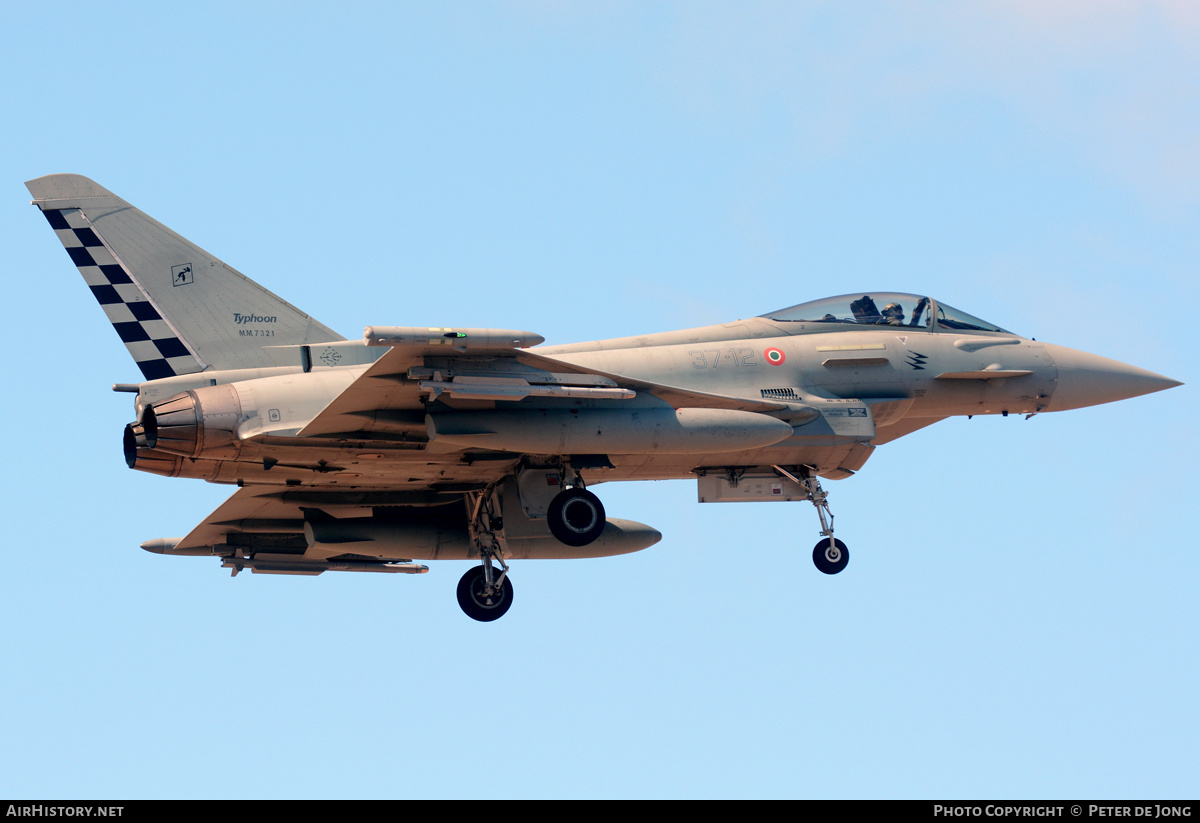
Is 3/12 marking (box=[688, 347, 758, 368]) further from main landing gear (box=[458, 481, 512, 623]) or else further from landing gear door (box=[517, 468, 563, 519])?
main landing gear (box=[458, 481, 512, 623])

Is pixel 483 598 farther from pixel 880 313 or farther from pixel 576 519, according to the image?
pixel 880 313

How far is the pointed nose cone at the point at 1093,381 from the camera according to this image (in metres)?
21.3

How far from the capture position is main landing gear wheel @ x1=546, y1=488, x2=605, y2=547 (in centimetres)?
1884

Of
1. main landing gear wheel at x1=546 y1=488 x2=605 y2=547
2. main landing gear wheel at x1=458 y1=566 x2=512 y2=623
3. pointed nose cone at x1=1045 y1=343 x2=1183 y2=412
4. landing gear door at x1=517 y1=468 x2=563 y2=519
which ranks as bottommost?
main landing gear wheel at x1=458 y1=566 x2=512 y2=623

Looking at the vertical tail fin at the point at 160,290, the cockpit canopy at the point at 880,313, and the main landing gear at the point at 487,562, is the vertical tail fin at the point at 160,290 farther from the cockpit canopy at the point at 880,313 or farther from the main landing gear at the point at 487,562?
the cockpit canopy at the point at 880,313

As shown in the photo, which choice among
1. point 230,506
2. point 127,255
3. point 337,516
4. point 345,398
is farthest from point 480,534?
point 127,255

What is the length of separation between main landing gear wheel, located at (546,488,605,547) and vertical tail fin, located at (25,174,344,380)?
4132 mm

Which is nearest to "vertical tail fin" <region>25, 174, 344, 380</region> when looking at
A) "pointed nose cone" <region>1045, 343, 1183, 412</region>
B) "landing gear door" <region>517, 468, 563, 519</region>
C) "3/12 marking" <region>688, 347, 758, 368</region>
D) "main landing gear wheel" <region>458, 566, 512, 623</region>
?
"landing gear door" <region>517, 468, 563, 519</region>

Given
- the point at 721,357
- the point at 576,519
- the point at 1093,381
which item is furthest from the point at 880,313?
the point at 576,519

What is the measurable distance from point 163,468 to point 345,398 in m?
2.63
